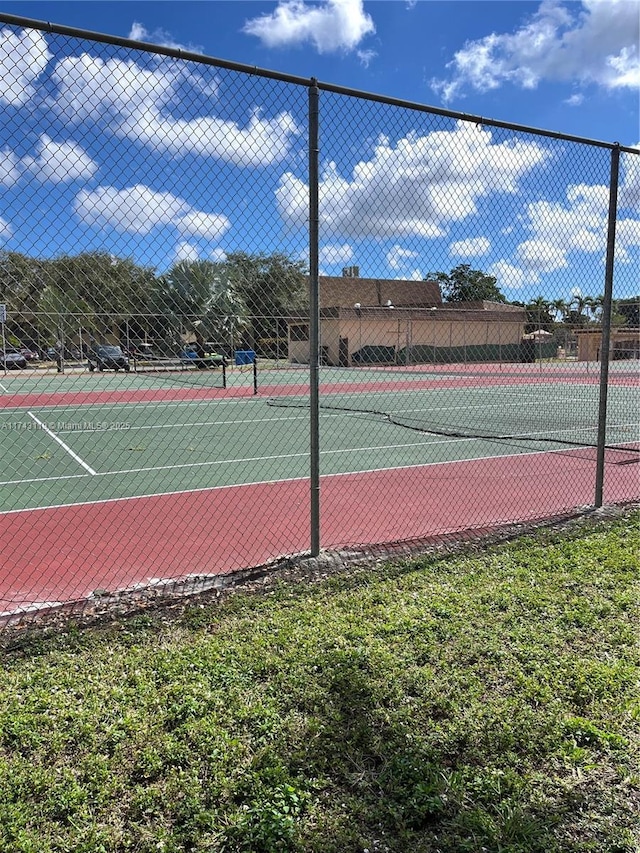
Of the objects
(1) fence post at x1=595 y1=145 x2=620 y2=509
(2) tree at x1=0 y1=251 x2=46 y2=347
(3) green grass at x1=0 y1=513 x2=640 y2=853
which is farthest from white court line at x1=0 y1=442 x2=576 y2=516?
(3) green grass at x1=0 y1=513 x2=640 y2=853

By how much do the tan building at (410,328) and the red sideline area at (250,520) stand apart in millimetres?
1603

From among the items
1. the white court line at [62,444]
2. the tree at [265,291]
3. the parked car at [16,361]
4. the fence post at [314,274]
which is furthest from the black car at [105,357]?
the fence post at [314,274]

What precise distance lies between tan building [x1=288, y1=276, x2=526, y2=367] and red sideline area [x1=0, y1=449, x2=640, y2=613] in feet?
5.26

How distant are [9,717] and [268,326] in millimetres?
3605

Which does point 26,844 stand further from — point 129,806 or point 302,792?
point 302,792

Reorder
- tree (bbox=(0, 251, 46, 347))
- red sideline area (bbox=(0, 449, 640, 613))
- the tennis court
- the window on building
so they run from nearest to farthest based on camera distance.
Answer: tree (bbox=(0, 251, 46, 347)), red sideline area (bbox=(0, 449, 640, 613)), the tennis court, the window on building

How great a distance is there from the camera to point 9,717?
2.85 m

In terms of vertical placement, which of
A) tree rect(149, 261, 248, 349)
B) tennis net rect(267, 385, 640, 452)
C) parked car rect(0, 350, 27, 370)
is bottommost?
tennis net rect(267, 385, 640, 452)

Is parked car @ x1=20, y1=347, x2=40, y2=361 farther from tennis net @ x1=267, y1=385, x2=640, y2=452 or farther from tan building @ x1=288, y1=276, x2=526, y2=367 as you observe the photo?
tennis net @ x1=267, y1=385, x2=640, y2=452

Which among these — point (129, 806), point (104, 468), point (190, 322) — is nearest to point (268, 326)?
point (190, 322)

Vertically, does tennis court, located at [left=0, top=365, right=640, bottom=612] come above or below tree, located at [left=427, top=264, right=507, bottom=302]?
below

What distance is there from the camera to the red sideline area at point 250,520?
495 cm

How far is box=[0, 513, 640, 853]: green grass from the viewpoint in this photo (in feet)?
7.36

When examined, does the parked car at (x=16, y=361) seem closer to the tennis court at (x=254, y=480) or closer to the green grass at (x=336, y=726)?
the tennis court at (x=254, y=480)
